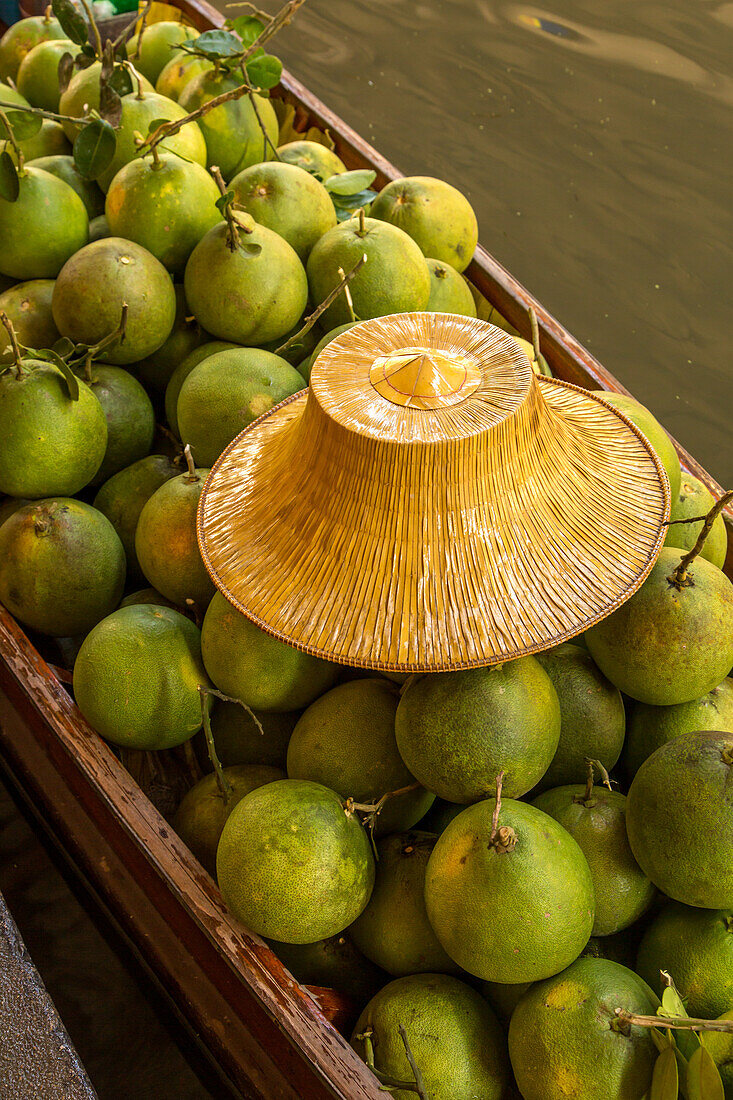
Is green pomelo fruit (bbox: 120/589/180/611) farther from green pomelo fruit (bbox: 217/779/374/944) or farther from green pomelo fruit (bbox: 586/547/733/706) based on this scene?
green pomelo fruit (bbox: 586/547/733/706)

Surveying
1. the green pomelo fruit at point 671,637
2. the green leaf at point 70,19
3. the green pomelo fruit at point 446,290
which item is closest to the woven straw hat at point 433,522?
the green pomelo fruit at point 671,637

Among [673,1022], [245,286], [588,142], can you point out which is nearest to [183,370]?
[245,286]

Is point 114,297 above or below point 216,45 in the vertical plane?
below

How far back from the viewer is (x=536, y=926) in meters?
0.85

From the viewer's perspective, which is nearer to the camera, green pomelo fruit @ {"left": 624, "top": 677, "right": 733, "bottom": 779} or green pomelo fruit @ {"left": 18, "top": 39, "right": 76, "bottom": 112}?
green pomelo fruit @ {"left": 624, "top": 677, "right": 733, "bottom": 779}

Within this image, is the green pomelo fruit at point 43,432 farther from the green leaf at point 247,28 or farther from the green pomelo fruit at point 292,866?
the green leaf at point 247,28

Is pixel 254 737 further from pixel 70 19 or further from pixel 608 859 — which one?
pixel 70 19

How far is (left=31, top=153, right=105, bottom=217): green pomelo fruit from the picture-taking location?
68.4 inches

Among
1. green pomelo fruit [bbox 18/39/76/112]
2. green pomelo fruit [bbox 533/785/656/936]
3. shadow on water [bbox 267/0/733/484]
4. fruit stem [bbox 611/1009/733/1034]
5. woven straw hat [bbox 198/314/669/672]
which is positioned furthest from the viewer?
shadow on water [bbox 267/0/733/484]

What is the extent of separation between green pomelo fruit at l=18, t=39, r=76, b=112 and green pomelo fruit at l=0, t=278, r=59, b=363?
738mm

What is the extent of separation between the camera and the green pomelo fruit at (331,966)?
3.58 ft

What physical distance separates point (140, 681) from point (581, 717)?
58 centimetres

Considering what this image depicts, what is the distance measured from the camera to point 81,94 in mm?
1798

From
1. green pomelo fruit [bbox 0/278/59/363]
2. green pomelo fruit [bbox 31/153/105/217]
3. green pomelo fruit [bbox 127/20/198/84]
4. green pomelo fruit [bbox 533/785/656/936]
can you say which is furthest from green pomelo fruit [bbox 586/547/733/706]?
green pomelo fruit [bbox 127/20/198/84]
